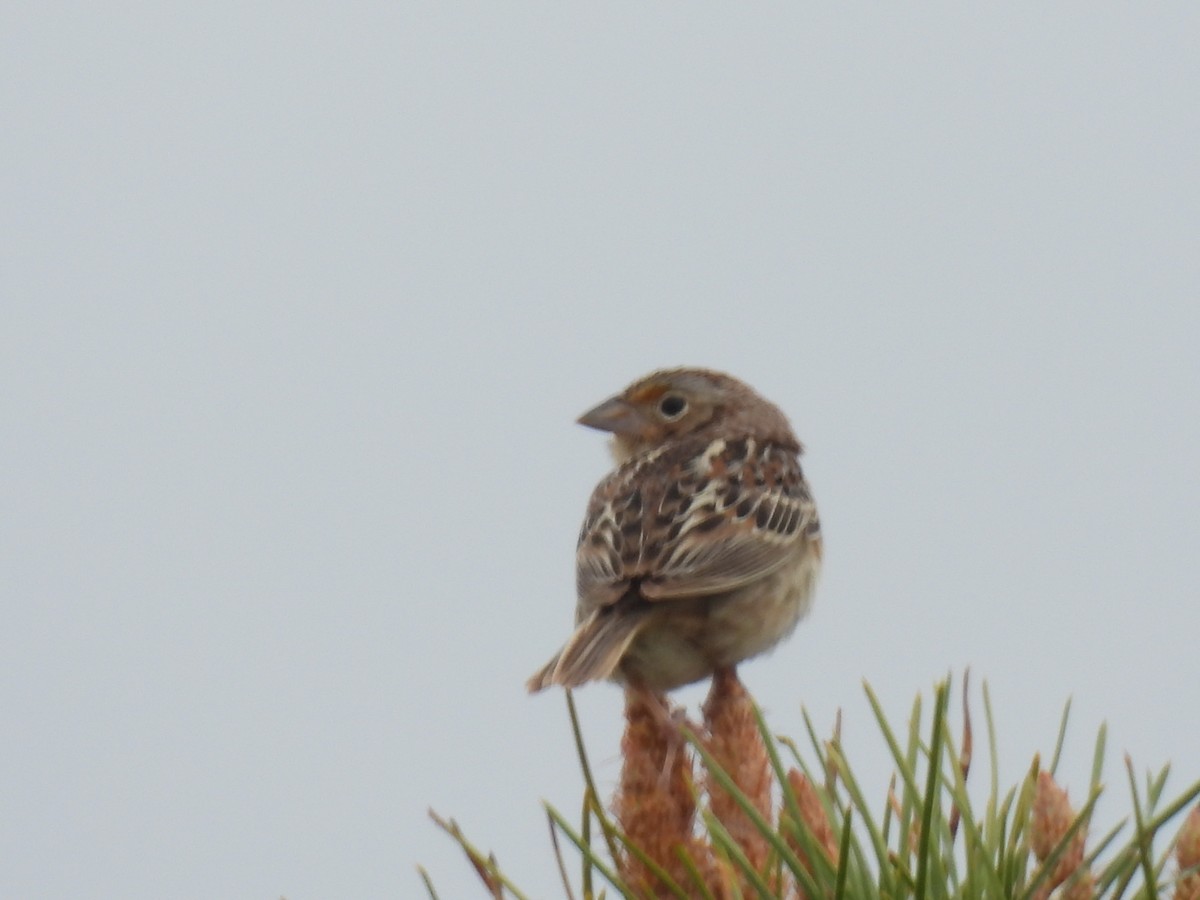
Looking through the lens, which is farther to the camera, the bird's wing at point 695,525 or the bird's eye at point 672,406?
the bird's eye at point 672,406

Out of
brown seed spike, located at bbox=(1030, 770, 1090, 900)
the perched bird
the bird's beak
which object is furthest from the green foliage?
the bird's beak

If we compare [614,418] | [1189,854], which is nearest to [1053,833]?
[1189,854]

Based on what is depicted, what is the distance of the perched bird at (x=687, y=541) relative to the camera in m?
4.34

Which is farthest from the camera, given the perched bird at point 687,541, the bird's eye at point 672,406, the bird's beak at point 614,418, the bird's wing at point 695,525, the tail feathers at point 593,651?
the bird's eye at point 672,406

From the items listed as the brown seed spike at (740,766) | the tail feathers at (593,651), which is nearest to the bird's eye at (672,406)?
the tail feathers at (593,651)

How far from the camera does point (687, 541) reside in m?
4.75

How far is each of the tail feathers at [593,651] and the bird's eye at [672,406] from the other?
170 cm

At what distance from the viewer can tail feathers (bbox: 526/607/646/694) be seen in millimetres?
3594

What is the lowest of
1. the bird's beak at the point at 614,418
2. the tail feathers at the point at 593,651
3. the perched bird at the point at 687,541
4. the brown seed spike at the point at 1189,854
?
the brown seed spike at the point at 1189,854

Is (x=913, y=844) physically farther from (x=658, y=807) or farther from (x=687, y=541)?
(x=687, y=541)

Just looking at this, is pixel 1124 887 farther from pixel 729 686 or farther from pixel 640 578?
pixel 640 578

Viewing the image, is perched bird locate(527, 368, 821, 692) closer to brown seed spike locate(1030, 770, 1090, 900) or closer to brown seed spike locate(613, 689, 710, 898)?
brown seed spike locate(613, 689, 710, 898)

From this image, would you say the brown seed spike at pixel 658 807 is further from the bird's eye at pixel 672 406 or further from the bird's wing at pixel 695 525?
the bird's eye at pixel 672 406

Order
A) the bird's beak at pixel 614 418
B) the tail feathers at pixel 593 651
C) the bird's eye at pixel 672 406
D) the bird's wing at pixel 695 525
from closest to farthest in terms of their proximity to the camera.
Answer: the tail feathers at pixel 593 651 → the bird's wing at pixel 695 525 → the bird's beak at pixel 614 418 → the bird's eye at pixel 672 406
